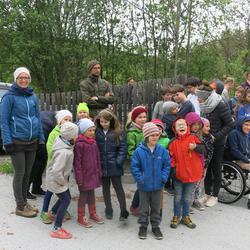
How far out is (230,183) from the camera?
6.14 meters

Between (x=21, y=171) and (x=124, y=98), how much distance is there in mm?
2771

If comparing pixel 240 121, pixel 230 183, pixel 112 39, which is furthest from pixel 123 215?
pixel 112 39

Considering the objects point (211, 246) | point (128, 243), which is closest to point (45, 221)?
point (128, 243)

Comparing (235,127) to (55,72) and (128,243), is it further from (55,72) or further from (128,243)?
(55,72)

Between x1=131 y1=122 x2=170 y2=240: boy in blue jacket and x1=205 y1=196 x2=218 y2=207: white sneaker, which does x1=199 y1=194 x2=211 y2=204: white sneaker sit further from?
x1=131 y1=122 x2=170 y2=240: boy in blue jacket

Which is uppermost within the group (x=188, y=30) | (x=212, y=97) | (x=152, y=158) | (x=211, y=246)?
(x=188, y=30)

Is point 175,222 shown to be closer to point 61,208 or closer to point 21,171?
point 61,208

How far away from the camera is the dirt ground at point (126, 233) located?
445 cm

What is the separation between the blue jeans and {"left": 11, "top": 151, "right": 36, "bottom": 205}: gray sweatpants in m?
1.90

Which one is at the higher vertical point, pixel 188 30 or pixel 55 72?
pixel 188 30

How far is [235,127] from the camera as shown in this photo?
6215 millimetres

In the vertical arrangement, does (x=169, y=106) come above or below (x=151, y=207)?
above

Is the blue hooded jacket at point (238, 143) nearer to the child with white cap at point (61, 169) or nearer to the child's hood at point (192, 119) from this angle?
the child's hood at point (192, 119)

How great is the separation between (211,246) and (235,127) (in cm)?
224
